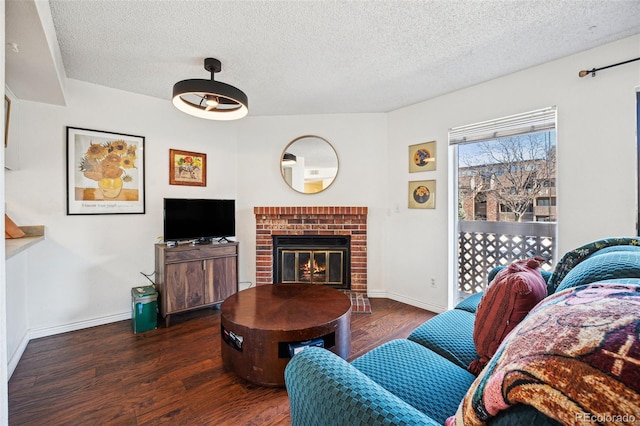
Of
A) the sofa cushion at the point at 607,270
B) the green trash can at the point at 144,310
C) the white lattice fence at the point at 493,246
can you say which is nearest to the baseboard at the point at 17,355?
the green trash can at the point at 144,310

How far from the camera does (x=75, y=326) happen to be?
254 cm

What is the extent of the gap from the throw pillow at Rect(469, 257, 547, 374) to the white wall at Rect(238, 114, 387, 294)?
7.63ft

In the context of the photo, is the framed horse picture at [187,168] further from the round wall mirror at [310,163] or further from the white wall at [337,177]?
the round wall mirror at [310,163]

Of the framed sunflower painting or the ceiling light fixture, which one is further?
the framed sunflower painting

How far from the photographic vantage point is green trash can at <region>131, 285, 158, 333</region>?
2.48m

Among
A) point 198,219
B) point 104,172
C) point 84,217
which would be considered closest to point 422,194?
point 198,219

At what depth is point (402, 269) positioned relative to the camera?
337cm

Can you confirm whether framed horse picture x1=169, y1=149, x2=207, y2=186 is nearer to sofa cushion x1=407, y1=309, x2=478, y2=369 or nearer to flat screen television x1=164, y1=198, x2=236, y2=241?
flat screen television x1=164, y1=198, x2=236, y2=241

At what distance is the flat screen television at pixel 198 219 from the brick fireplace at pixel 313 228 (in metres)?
0.39

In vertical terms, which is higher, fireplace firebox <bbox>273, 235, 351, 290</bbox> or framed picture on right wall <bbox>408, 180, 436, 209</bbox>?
framed picture on right wall <bbox>408, 180, 436, 209</bbox>

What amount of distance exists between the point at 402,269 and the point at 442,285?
0.51 m

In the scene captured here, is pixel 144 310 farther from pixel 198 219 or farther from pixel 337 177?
pixel 337 177

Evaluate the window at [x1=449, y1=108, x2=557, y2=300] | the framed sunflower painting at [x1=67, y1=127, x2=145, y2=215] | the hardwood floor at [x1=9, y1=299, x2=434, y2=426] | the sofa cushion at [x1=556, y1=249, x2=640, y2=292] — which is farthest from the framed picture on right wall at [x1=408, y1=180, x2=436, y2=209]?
the framed sunflower painting at [x1=67, y1=127, x2=145, y2=215]

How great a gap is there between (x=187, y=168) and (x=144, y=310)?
5.10 ft
